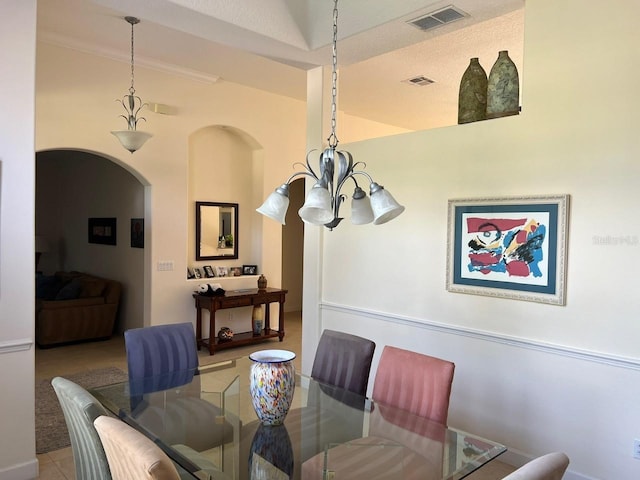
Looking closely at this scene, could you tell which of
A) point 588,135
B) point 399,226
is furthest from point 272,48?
point 588,135

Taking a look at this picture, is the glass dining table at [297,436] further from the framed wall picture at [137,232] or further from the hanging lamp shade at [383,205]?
the framed wall picture at [137,232]

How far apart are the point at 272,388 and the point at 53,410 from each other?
2.95m

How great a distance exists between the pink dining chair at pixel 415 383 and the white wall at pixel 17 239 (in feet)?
7.24

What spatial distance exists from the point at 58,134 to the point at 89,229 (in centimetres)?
297

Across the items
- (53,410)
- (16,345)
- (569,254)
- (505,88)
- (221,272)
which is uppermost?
(505,88)

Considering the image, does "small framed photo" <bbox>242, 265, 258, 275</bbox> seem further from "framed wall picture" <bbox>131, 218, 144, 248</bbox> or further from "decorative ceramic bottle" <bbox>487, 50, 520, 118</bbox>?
"decorative ceramic bottle" <bbox>487, 50, 520, 118</bbox>

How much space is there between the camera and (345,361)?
290 centimetres

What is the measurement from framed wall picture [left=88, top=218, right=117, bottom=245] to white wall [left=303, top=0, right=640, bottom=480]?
185 inches

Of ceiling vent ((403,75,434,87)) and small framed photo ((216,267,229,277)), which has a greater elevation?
ceiling vent ((403,75,434,87))

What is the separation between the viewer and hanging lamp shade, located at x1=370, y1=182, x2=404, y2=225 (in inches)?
76.5

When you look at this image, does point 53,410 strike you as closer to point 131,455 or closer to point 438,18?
point 131,455

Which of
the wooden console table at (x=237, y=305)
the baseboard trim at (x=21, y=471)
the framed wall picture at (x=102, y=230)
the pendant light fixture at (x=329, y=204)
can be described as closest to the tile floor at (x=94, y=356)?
the wooden console table at (x=237, y=305)

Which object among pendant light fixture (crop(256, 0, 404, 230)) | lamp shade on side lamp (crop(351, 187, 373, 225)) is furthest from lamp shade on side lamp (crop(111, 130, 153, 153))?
lamp shade on side lamp (crop(351, 187, 373, 225))

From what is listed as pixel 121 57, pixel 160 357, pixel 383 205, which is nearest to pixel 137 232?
pixel 121 57
